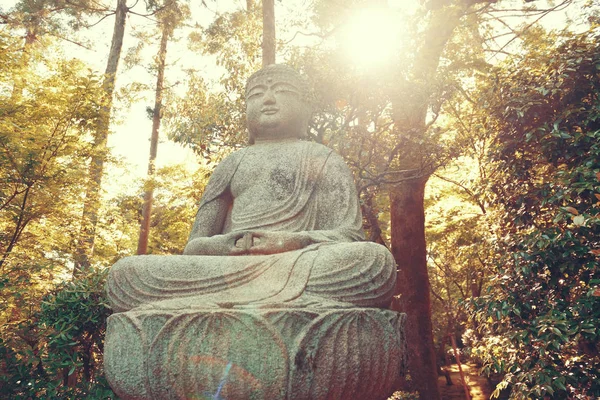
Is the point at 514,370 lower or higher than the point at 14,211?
lower

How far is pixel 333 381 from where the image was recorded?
102 inches

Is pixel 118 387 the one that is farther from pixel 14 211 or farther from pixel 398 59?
pixel 398 59

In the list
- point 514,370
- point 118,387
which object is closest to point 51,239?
point 118,387

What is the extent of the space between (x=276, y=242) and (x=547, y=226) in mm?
3207

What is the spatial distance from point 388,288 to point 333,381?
2.30ft

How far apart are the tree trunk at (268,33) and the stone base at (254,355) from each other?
541 cm

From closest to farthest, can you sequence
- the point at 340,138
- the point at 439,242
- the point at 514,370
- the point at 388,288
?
the point at 388,288, the point at 514,370, the point at 340,138, the point at 439,242

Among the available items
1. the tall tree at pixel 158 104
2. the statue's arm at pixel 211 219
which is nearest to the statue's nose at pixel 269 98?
the statue's arm at pixel 211 219

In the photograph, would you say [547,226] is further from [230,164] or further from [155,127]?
[155,127]

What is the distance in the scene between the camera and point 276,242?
3.44 m

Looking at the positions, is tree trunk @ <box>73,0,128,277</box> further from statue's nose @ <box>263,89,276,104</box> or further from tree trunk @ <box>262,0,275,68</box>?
statue's nose @ <box>263,89,276,104</box>

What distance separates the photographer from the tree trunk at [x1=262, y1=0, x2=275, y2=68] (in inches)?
291

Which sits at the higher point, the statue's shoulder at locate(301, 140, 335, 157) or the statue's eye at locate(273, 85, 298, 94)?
the statue's eye at locate(273, 85, 298, 94)

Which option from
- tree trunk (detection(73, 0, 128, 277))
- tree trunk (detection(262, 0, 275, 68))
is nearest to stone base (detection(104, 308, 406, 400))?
tree trunk (detection(73, 0, 128, 277))
